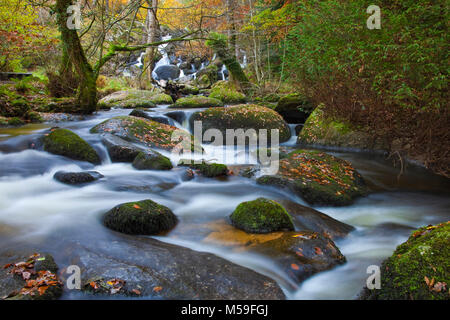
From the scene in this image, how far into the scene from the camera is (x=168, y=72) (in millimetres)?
25531

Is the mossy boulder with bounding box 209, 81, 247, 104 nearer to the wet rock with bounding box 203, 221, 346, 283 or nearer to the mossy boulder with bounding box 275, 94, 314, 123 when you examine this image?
the mossy boulder with bounding box 275, 94, 314, 123

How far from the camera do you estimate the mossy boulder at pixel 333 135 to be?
777cm

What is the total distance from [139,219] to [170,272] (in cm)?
101

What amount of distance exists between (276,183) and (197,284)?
9.73 feet

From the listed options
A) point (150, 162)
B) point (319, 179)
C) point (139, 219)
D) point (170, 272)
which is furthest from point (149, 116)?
point (170, 272)

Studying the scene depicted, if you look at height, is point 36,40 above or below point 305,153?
above

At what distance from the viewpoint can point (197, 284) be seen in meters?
2.58

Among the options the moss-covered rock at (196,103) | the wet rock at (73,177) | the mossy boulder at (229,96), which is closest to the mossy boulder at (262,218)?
the wet rock at (73,177)

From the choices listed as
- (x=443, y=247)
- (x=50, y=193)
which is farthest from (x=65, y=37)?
(x=443, y=247)

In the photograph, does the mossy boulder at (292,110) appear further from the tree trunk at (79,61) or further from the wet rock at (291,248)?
the wet rock at (291,248)

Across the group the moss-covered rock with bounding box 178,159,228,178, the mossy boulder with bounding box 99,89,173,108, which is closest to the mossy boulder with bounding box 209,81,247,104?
the mossy boulder with bounding box 99,89,173,108

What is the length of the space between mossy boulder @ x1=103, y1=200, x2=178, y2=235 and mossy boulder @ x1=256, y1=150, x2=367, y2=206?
226 cm

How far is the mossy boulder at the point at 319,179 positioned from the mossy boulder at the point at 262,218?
1.37 m
